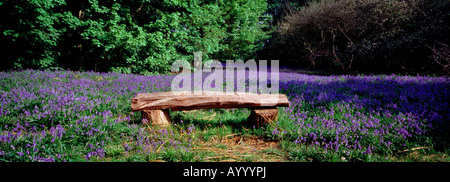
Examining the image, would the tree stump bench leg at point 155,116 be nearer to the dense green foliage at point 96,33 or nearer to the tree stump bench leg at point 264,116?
the tree stump bench leg at point 264,116

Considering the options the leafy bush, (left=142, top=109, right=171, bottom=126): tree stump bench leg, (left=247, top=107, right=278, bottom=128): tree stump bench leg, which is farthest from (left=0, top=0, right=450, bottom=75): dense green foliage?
(left=247, top=107, right=278, bottom=128): tree stump bench leg

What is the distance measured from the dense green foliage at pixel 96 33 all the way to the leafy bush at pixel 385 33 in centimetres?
780

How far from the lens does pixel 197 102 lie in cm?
314

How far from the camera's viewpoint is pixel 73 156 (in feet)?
7.77

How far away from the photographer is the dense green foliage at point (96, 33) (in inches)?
313

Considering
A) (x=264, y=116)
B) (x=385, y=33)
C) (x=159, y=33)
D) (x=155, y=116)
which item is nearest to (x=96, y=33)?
(x=159, y=33)

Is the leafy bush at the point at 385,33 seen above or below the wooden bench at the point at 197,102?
above

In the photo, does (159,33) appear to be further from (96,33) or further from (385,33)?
(385,33)

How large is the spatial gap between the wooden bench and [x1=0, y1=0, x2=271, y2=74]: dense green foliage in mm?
6577

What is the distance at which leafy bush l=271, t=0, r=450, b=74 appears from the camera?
9125mm

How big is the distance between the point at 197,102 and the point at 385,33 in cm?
1218

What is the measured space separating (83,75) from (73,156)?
6.40m

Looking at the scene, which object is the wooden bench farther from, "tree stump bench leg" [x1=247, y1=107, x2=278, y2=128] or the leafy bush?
the leafy bush

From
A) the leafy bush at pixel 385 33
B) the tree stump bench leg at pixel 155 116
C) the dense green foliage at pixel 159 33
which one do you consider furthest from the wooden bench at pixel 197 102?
the leafy bush at pixel 385 33
